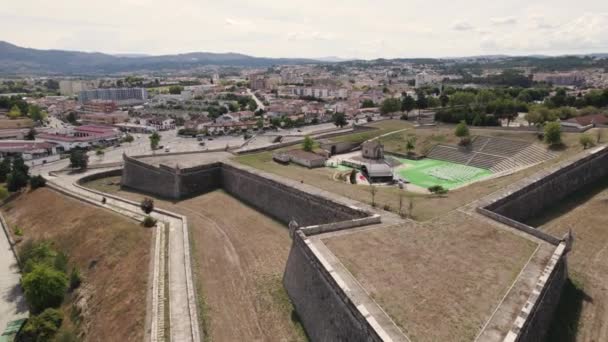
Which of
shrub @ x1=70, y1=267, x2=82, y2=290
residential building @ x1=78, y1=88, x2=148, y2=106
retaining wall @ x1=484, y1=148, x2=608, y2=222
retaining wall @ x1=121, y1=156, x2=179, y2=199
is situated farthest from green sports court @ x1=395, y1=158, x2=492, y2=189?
residential building @ x1=78, y1=88, x2=148, y2=106

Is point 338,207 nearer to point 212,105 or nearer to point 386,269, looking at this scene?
point 386,269

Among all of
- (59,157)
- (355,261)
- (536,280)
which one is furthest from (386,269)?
(59,157)

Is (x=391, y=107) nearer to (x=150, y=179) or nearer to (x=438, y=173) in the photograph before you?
(x=438, y=173)

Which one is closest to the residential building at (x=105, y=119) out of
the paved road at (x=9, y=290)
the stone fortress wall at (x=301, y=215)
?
the stone fortress wall at (x=301, y=215)

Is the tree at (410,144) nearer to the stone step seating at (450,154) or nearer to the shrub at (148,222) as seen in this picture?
the stone step seating at (450,154)

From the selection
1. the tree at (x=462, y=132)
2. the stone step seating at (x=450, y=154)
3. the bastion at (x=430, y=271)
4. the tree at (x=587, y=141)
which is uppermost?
the tree at (x=587, y=141)

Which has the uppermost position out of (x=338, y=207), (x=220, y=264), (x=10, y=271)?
(x=338, y=207)

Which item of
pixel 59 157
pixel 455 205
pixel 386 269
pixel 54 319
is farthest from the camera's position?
pixel 59 157
